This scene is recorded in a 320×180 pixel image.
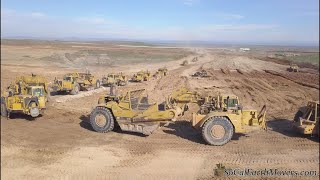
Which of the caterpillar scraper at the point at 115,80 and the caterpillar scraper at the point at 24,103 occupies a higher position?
the caterpillar scraper at the point at 24,103

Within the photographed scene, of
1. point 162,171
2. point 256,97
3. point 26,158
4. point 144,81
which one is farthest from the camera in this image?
point 144,81

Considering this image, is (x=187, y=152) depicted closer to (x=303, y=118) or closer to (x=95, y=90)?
(x=303, y=118)

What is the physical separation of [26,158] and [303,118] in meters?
10.5

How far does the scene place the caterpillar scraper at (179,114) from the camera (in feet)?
44.4

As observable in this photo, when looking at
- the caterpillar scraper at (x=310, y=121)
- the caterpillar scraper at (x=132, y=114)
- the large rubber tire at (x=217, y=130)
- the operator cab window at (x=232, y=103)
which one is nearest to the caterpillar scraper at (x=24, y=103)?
the caterpillar scraper at (x=132, y=114)

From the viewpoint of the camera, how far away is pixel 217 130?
44.5 ft

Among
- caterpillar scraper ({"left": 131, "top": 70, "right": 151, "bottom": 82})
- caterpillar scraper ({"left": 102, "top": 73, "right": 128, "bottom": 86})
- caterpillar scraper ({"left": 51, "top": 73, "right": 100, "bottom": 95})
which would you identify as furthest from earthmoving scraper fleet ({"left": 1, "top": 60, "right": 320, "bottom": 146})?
caterpillar scraper ({"left": 131, "top": 70, "right": 151, "bottom": 82})

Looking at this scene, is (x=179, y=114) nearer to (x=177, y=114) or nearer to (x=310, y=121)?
(x=177, y=114)

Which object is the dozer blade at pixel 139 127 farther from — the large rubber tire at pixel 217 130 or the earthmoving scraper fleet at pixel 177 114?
the large rubber tire at pixel 217 130

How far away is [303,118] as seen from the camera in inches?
591

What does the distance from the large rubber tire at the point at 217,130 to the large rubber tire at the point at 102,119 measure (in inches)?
156

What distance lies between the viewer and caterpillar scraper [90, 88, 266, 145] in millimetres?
13547

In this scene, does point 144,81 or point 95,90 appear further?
point 144,81

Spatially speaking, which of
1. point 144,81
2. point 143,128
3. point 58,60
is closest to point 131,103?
point 143,128
